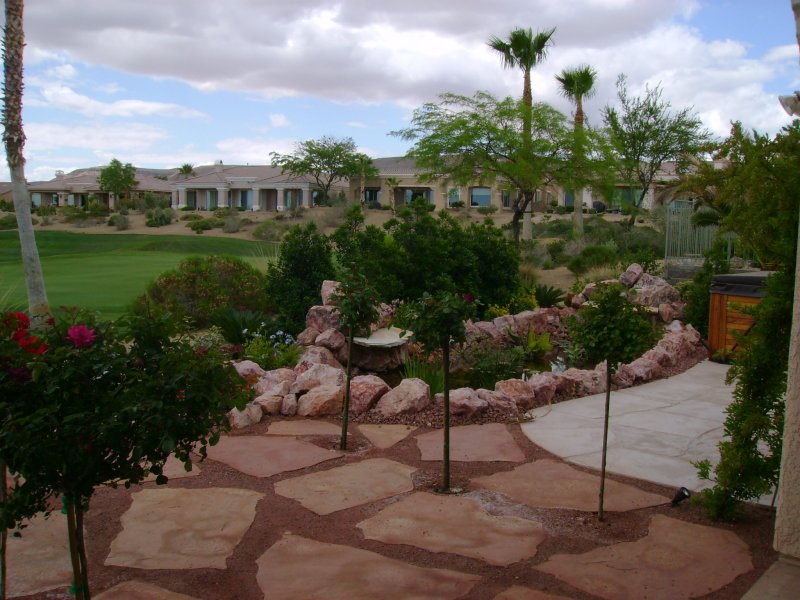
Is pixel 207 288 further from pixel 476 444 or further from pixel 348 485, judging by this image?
pixel 348 485

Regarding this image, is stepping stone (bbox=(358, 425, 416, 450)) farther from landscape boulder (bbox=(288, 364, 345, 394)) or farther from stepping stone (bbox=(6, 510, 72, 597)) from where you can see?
stepping stone (bbox=(6, 510, 72, 597))

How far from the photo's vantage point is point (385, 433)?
6242mm

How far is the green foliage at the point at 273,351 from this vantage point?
29.3ft

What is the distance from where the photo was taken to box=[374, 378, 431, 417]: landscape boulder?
22.1ft

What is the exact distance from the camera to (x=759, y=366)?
4.25 m

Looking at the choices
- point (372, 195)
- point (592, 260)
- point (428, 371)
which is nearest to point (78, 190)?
point (372, 195)

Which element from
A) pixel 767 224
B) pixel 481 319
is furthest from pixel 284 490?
pixel 481 319

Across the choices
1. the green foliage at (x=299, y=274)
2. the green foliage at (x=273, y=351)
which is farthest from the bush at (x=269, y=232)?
the green foliage at (x=273, y=351)

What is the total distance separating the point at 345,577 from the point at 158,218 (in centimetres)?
5047

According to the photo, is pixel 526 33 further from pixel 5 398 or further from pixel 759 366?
pixel 5 398

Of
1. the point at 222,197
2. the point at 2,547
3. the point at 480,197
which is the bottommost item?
the point at 2,547

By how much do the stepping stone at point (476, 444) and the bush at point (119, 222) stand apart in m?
46.1

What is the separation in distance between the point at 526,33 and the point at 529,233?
828cm

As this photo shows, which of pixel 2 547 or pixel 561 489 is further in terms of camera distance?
pixel 561 489
